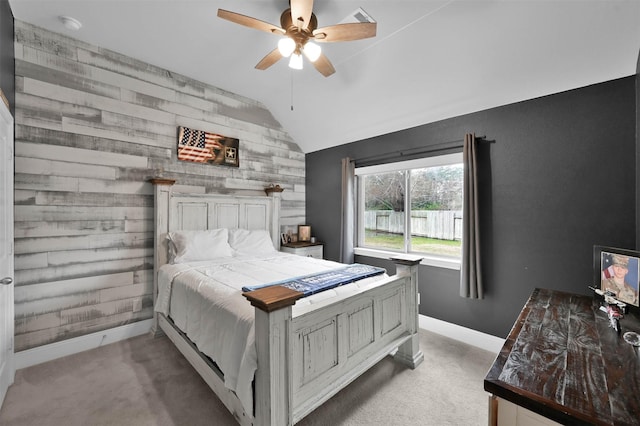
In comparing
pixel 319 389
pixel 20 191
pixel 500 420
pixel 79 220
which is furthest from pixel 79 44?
pixel 500 420

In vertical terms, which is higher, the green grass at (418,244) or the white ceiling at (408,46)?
the white ceiling at (408,46)

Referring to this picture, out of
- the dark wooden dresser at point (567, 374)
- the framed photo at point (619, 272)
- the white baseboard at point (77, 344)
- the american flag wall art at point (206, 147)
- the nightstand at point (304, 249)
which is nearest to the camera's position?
the dark wooden dresser at point (567, 374)

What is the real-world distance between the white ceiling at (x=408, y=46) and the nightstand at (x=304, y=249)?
2099mm

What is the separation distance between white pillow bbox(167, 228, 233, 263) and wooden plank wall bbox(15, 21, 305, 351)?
382mm

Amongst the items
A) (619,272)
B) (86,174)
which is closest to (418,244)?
(619,272)

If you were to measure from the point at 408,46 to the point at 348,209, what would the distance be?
2.15 metres

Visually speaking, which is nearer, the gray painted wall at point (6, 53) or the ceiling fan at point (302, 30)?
the ceiling fan at point (302, 30)

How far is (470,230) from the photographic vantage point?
2762mm

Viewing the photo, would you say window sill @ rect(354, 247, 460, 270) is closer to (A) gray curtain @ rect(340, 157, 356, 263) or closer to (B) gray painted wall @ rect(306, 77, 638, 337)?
(B) gray painted wall @ rect(306, 77, 638, 337)

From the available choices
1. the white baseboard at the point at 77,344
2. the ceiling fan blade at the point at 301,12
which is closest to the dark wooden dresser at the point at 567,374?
the ceiling fan blade at the point at 301,12

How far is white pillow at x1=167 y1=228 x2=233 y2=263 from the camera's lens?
2.93m

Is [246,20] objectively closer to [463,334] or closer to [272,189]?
[272,189]

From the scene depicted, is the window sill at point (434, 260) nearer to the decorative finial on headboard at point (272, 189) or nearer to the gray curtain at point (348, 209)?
the gray curtain at point (348, 209)

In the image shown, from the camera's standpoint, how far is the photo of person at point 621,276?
4.95 feet
